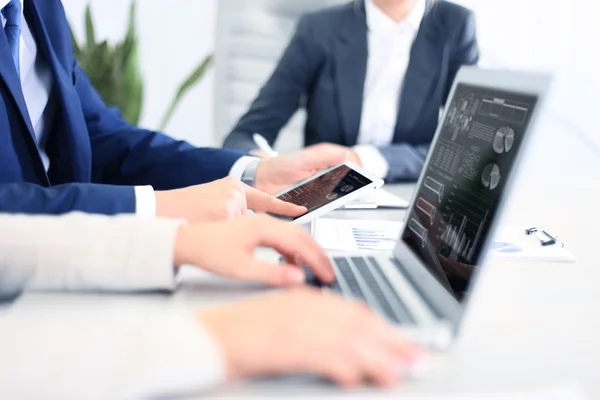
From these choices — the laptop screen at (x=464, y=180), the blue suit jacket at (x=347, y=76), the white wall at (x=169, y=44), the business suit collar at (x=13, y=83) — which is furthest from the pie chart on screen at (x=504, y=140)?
the white wall at (x=169, y=44)

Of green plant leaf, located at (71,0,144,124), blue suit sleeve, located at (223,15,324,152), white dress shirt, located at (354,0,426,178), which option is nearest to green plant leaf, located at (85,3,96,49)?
green plant leaf, located at (71,0,144,124)

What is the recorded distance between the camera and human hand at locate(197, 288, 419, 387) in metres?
0.38

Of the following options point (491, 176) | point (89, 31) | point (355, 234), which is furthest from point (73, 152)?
point (89, 31)

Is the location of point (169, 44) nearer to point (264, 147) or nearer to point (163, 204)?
point (264, 147)

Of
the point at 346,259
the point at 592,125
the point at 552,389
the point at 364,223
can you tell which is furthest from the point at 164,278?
the point at 592,125

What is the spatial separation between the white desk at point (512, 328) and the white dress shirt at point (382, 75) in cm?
86

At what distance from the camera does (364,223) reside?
2.93ft

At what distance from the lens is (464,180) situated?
0.57m

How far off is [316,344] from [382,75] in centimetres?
134

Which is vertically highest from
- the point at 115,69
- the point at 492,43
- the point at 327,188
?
the point at 492,43

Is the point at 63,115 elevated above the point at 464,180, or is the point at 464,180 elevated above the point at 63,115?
the point at 464,180

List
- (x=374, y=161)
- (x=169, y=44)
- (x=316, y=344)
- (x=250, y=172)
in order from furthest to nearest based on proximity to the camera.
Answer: (x=169, y=44) → (x=374, y=161) → (x=250, y=172) → (x=316, y=344)

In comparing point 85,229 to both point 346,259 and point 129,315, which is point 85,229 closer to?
point 129,315

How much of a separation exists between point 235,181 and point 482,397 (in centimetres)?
46
